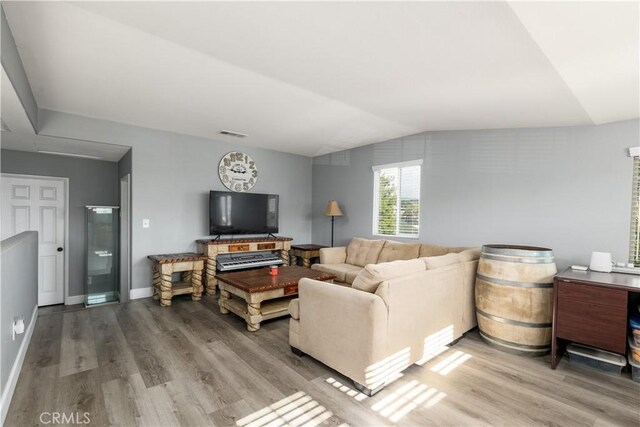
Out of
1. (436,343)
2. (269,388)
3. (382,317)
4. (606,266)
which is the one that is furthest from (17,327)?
(606,266)

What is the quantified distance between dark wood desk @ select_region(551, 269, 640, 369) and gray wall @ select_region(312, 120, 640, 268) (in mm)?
680

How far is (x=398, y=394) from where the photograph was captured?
2.12 meters

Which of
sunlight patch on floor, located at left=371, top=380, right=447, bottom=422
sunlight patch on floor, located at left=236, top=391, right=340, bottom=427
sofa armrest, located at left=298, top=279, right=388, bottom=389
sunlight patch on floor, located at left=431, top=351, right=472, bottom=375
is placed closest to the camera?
sunlight patch on floor, located at left=236, top=391, right=340, bottom=427

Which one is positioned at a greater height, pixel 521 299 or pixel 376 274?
pixel 376 274

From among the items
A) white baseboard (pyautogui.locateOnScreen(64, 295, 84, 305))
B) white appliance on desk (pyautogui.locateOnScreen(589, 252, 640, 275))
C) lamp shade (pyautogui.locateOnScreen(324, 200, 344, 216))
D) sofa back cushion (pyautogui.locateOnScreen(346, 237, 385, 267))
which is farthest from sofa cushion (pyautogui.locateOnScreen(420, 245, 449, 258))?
white baseboard (pyautogui.locateOnScreen(64, 295, 84, 305))

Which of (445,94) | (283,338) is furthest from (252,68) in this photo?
(283,338)

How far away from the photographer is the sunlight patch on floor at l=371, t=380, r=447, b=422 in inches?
75.8

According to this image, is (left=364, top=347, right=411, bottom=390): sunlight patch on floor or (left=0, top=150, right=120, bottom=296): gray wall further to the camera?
(left=0, top=150, right=120, bottom=296): gray wall

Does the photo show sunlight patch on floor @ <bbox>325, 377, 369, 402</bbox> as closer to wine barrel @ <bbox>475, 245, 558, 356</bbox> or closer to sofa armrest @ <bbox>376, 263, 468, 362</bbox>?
sofa armrest @ <bbox>376, 263, 468, 362</bbox>

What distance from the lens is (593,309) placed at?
2.36 metres

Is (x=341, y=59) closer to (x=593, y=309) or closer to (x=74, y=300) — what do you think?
(x=593, y=309)

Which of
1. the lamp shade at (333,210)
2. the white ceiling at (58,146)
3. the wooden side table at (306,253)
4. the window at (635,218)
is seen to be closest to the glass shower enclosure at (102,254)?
the white ceiling at (58,146)

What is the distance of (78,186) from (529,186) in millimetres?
6584

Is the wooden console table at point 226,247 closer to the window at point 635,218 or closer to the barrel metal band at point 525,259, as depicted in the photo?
the barrel metal band at point 525,259
